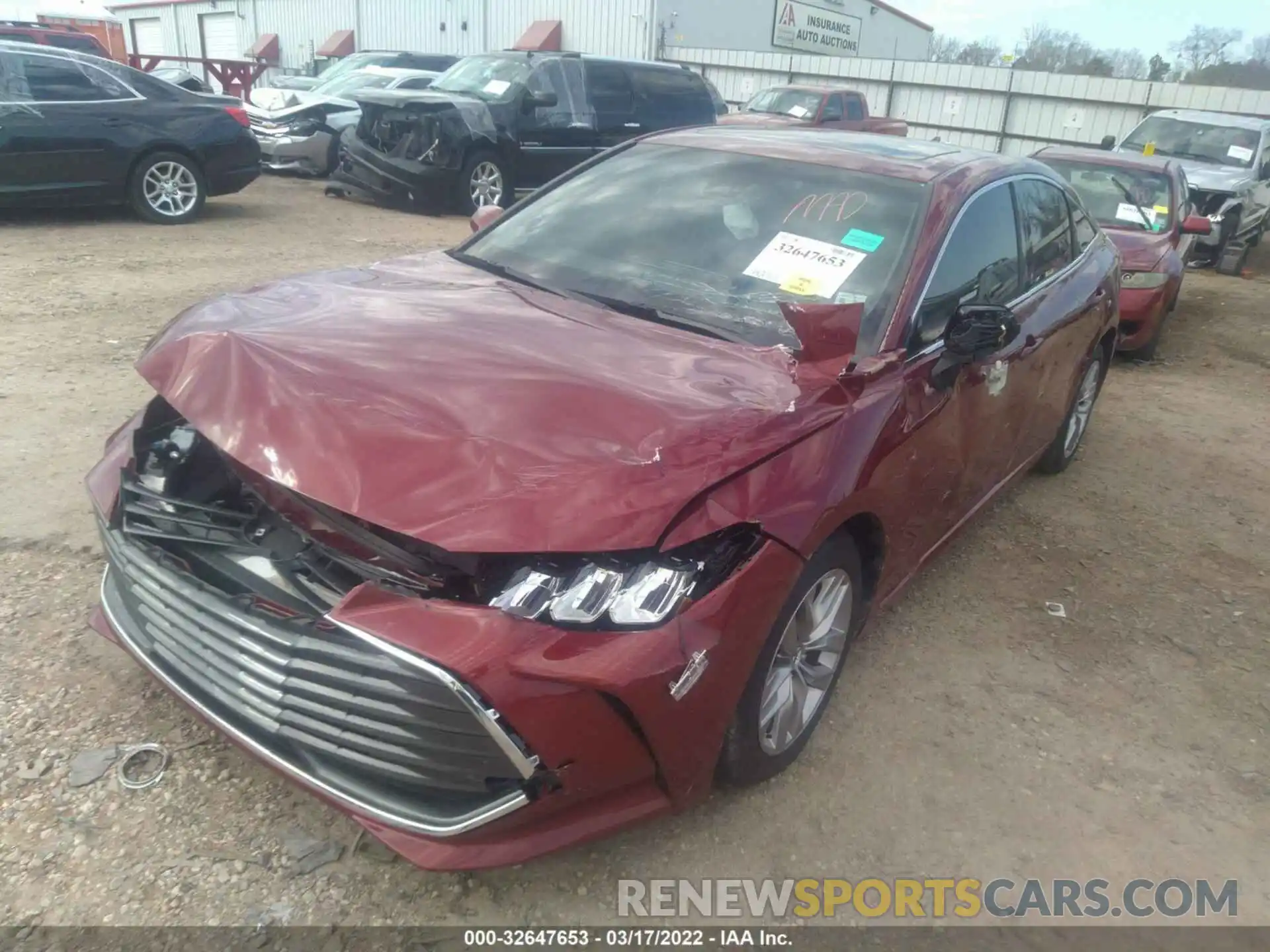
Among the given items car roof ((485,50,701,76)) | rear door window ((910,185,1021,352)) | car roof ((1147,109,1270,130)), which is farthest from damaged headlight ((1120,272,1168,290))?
car roof ((485,50,701,76))

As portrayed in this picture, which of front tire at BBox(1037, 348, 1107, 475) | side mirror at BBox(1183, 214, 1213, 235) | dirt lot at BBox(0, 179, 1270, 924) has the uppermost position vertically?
side mirror at BBox(1183, 214, 1213, 235)

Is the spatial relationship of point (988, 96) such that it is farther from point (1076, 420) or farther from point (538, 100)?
point (1076, 420)

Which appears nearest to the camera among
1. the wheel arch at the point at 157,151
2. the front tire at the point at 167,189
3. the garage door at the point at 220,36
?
the wheel arch at the point at 157,151

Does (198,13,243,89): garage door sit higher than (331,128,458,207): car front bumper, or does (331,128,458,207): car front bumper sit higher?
(198,13,243,89): garage door

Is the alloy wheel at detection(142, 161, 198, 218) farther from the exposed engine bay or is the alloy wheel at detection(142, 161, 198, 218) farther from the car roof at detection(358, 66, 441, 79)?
the exposed engine bay

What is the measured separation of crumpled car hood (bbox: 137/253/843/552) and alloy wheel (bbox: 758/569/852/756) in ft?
1.67

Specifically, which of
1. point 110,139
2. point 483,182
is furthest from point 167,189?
point 483,182

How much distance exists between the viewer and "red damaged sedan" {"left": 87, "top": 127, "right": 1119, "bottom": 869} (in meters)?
1.88

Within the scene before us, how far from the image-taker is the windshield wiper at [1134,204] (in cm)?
761

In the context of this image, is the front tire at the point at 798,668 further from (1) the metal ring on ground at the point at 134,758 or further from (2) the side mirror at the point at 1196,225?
(2) the side mirror at the point at 1196,225

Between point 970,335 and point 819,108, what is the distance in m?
13.3

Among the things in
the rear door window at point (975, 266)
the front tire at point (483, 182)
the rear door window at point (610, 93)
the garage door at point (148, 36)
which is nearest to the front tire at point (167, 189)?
the front tire at point (483, 182)

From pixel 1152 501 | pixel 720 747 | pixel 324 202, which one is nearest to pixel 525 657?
pixel 720 747

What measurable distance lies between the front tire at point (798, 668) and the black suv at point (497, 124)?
29.5 feet
